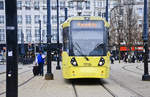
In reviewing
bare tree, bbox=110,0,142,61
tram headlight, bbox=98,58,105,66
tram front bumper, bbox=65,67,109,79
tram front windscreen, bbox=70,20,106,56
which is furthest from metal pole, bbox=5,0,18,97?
bare tree, bbox=110,0,142,61

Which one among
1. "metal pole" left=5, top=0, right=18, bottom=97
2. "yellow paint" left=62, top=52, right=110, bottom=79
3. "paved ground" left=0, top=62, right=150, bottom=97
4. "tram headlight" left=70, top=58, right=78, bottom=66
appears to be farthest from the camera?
"tram headlight" left=70, top=58, right=78, bottom=66

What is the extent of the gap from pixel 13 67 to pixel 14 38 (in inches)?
23.6

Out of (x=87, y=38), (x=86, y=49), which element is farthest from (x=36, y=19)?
(x=86, y=49)

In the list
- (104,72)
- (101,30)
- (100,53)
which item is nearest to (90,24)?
(101,30)

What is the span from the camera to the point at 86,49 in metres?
14.3

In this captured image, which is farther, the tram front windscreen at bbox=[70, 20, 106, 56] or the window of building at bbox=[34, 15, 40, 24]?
the window of building at bbox=[34, 15, 40, 24]

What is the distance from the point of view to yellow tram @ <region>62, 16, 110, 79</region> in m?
14.1

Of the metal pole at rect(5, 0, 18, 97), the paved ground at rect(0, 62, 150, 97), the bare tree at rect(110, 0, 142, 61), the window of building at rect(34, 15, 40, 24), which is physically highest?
the window of building at rect(34, 15, 40, 24)

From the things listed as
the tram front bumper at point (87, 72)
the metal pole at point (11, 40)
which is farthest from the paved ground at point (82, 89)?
the metal pole at point (11, 40)

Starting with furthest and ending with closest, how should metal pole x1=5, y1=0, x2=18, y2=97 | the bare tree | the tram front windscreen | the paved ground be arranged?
the bare tree → the tram front windscreen → the paved ground → metal pole x1=5, y1=0, x2=18, y2=97

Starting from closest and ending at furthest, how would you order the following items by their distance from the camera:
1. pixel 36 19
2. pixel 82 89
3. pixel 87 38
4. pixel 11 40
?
pixel 11 40 → pixel 82 89 → pixel 87 38 → pixel 36 19

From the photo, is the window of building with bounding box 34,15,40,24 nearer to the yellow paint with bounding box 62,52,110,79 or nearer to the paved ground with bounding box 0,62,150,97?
the paved ground with bounding box 0,62,150,97

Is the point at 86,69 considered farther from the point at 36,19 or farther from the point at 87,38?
the point at 36,19

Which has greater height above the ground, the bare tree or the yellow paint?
the bare tree
